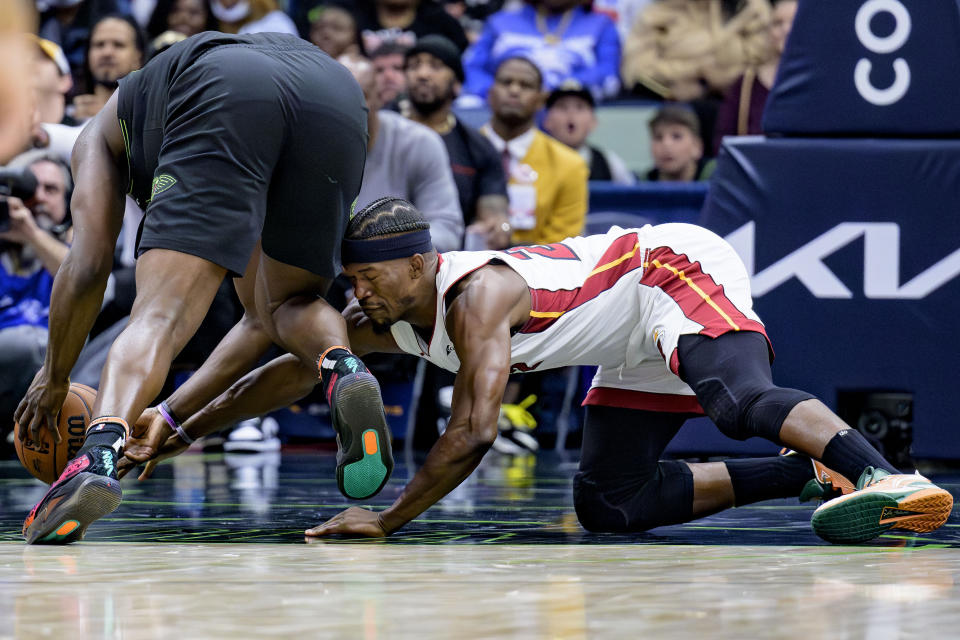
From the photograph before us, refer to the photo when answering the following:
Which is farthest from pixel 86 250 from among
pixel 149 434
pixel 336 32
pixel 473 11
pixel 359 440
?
pixel 473 11

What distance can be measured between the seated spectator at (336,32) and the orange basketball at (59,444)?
5.27 meters

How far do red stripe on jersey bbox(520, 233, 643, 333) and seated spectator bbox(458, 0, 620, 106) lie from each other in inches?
217

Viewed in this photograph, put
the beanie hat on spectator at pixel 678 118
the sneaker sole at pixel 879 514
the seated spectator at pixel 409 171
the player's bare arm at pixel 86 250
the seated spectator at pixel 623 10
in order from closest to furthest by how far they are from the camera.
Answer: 1. the sneaker sole at pixel 879 514
2. the player's bare arm at pixel 86 250
3. the seated spectator at pixel 409 171
4. the beanie hat on spectator at pixel 678 118
5. the seated spectator at pixel 623 10

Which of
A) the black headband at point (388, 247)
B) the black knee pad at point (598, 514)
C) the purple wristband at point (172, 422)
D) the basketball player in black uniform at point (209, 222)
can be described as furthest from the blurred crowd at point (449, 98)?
the black knee pad at point (598, 514)

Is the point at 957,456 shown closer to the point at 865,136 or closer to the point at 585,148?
the point at 865,136

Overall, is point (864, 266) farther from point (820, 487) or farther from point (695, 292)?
point (695, 292)

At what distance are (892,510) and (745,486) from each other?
0.77 metres

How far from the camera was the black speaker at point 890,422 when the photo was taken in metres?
5.21

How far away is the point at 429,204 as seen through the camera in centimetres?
668

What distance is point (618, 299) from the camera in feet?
11.6

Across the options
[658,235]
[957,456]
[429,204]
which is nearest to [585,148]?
[429,204]

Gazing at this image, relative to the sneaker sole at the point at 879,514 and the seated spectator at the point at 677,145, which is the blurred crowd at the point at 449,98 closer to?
the seated spectator at the point at 677,145

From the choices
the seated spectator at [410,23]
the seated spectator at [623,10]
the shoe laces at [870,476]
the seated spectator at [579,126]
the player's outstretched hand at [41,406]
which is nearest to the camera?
the shoe laces at [870,476]

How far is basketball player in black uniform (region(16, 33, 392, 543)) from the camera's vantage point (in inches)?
120
